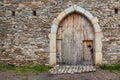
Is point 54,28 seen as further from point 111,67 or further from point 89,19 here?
point 111,67

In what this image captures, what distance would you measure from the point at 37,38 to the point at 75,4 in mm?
1834

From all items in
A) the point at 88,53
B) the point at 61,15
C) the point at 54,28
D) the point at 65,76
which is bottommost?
the point at 65,76

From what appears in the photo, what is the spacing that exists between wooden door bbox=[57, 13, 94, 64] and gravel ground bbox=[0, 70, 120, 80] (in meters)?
1.30

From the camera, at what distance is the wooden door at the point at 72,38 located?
923cm

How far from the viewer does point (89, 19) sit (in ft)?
29.6

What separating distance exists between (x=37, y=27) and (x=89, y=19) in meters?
1.89

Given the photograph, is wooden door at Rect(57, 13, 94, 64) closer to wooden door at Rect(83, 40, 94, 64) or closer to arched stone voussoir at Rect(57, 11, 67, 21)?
wooden door at Rect(83, 40, 94, 64)

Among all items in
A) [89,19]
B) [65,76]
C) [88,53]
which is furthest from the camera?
[88,53]

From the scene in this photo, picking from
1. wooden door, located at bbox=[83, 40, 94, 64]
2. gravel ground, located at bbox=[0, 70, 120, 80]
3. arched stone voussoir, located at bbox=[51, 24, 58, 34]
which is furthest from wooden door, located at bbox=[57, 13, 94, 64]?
gravel ground, located at bbox=[0, 70, 120, 80]

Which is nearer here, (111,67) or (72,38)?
(111,67)

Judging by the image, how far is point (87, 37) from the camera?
9203 mm

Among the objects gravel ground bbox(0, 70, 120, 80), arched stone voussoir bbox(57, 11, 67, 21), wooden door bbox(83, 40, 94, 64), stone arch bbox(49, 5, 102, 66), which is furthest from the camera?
wooden door bbox(83, 40, 94, 64)

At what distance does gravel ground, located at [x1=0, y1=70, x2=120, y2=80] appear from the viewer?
24.4ft

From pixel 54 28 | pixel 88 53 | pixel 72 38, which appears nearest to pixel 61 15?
pixel 54 28
